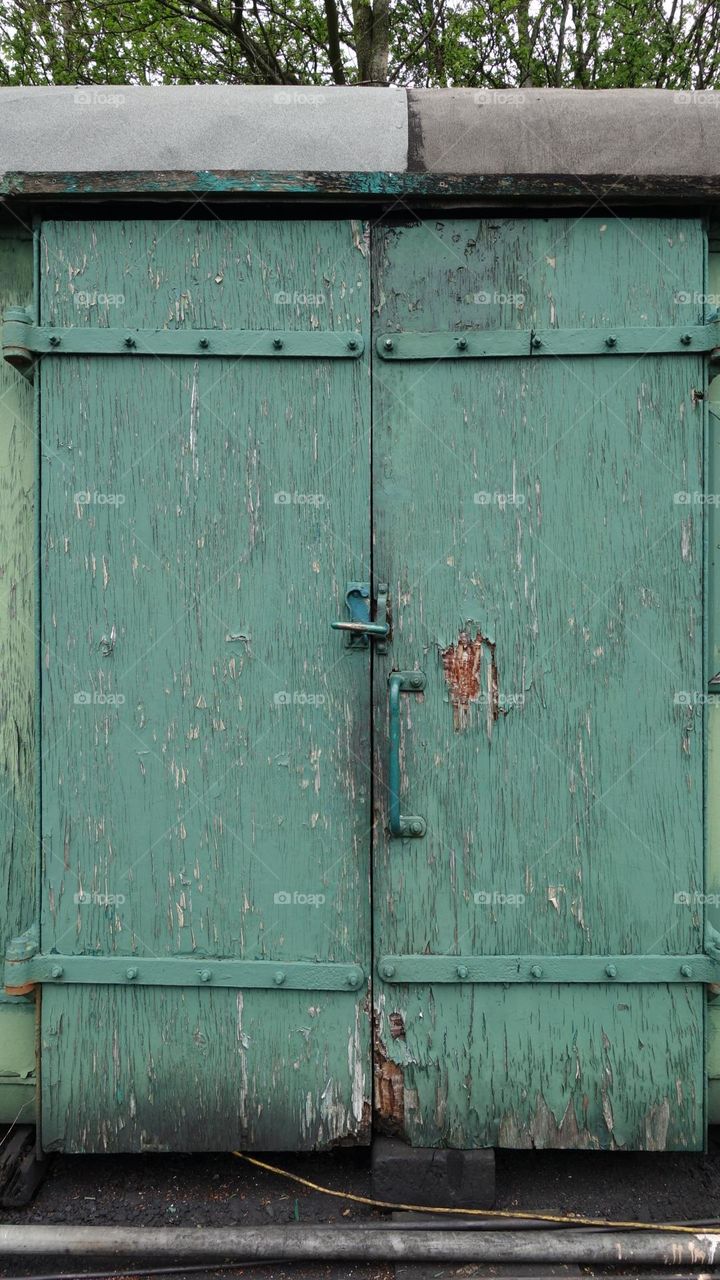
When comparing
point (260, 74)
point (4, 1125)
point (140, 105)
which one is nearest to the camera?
point (140, 105)

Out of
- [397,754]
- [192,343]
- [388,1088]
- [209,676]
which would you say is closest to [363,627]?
[397,754]

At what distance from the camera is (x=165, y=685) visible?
5.45 ft

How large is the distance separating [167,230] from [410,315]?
64 centimetres

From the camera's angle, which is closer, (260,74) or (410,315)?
(410,315)

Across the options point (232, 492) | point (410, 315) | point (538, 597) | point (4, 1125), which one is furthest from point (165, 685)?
point (4, 1125)

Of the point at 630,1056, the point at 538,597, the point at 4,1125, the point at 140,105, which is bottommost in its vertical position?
the point at 4,1125

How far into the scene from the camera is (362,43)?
4.12m

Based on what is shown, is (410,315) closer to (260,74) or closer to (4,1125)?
(4,1125)

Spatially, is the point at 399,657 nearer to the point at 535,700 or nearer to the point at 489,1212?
the point at 535,700

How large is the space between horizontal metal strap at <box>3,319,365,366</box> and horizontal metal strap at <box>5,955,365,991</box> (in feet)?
4.93

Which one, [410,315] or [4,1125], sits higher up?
[410,315]

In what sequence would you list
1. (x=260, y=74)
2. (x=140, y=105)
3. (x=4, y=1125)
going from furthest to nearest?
(x=260, y=74), (x=4, y=1125), (x=140, y=105)

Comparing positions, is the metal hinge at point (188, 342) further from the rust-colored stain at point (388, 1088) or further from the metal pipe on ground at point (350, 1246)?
the metal pipe on ground at point (350, 1246)

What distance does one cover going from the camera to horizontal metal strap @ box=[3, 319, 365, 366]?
5.33 feet
